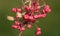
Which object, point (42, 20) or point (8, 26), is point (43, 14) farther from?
point (42, 20)

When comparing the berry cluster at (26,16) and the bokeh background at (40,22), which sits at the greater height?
the berry cluster at (26,16)

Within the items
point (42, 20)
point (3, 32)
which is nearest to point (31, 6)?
point (3, 32)

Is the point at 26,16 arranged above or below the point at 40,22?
above

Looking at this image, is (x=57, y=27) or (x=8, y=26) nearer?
(x=8, y=26)

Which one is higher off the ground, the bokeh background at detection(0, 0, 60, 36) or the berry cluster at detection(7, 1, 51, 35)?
the berry cluster at detection(7, 1, 51, 35)

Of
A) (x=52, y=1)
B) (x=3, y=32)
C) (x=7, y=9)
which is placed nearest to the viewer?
(x=3, y=32)

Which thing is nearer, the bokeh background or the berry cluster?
the berry cluster

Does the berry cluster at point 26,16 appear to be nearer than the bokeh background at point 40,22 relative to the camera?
Yes

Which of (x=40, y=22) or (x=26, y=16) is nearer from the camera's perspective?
(x=26, y=16)
